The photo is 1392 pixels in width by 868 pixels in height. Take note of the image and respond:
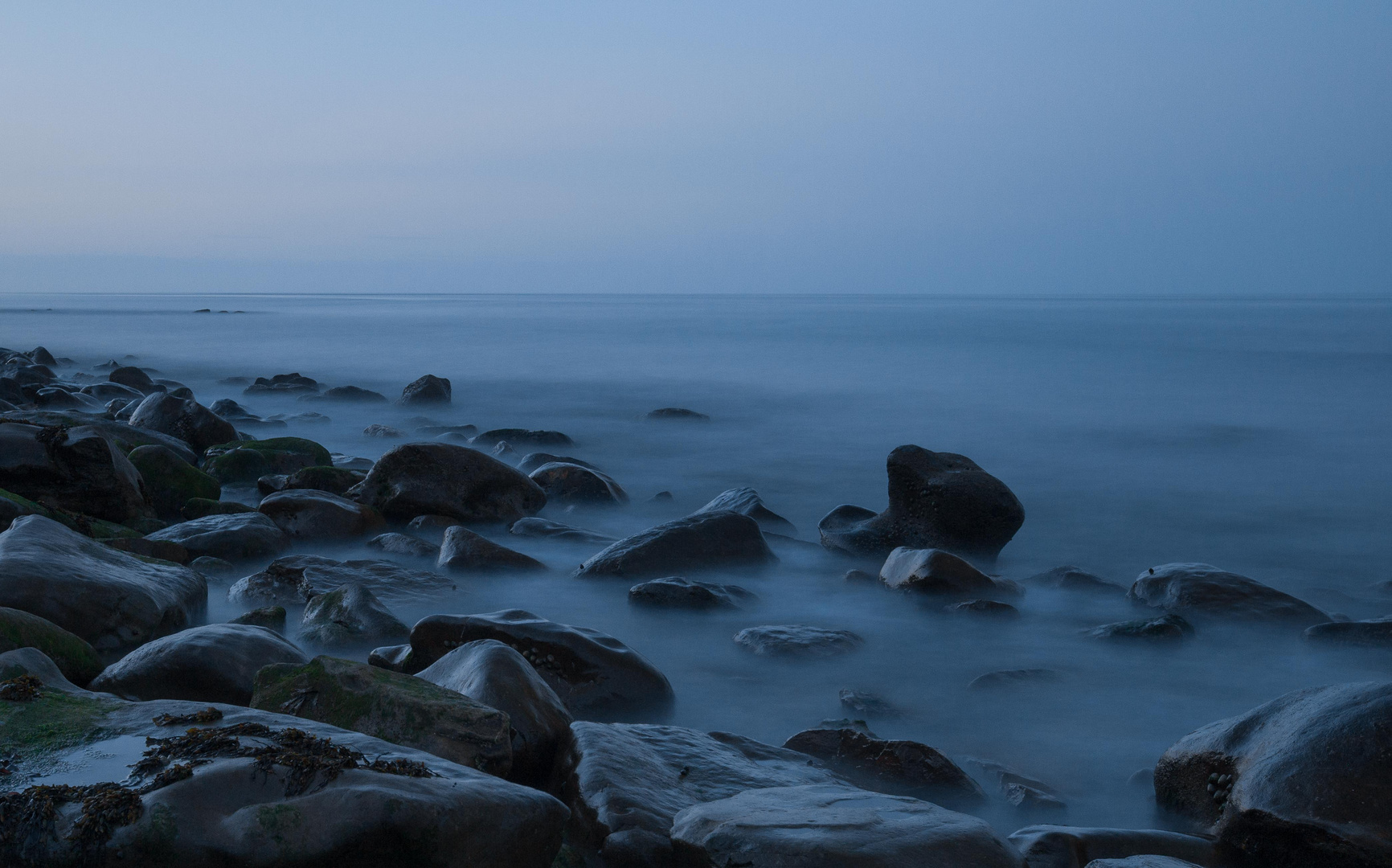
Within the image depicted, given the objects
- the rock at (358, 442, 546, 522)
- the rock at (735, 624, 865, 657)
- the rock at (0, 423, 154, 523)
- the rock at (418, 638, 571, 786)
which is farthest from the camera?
the rock at (358, 442, 546, 522)

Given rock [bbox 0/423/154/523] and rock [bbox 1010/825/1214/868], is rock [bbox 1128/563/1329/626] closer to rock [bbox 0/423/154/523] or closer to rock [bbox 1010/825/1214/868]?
rock [bbox 1010/825/1214/868]

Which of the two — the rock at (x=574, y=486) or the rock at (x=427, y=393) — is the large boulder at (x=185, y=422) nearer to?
the rock at (x=574, y=486)

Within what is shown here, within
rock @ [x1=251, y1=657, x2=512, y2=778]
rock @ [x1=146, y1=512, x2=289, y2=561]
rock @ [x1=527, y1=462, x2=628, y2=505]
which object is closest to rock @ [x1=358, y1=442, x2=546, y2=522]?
rock @ [x1=527, y1=462, x2=628, y2=505]

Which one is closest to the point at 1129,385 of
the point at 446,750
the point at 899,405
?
the point at 899,405

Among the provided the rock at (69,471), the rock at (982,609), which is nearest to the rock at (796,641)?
the rock at (982,609)

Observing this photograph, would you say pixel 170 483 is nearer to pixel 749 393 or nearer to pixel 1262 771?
pixel 1262 771

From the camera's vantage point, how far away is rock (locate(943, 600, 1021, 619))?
19.7 ft

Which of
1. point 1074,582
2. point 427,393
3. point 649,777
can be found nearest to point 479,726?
point 649,777

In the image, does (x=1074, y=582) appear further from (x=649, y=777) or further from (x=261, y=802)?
(x=261, y=802)

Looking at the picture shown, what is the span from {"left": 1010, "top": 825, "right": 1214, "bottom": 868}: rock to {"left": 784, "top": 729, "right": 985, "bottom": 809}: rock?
1.73 feet

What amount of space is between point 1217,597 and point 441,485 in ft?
18.2

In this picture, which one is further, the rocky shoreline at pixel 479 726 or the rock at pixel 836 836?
the rock at pixel 836 836

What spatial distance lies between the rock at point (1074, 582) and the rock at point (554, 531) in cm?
319

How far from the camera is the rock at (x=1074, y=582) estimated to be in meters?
6.79
